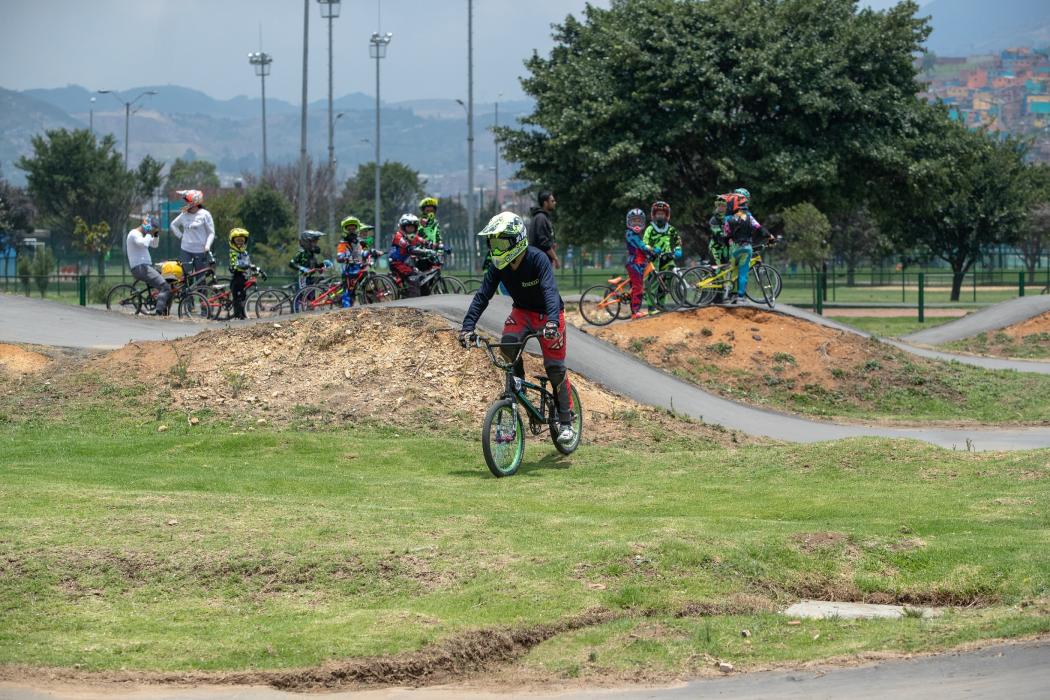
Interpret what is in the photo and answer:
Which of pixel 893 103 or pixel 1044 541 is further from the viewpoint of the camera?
pixel 893 103

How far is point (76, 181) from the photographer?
78688mm

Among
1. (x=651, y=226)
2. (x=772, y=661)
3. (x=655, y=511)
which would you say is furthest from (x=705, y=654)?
(x=651, y=226)

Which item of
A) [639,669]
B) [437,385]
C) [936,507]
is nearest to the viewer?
[639,669]

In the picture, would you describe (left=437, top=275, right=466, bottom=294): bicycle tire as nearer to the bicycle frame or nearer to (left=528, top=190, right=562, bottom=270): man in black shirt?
(left=528, top=190, right=562, bottom=270): man in black shirt

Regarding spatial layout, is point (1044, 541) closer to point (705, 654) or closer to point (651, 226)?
point (705, 654)

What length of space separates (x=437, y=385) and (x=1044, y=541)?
26.8ft

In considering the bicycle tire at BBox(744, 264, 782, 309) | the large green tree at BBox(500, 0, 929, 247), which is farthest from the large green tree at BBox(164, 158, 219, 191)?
the bicycle tire at BBox(744, 264, 782, 309)

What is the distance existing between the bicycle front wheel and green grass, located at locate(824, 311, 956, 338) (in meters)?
24.5

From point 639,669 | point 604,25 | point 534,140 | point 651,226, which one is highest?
point 604,25

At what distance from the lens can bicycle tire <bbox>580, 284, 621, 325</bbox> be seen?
2394cm

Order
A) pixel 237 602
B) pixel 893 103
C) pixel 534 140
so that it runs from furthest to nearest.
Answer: pixel 534 140, pixel 893 103, pixel 237 602

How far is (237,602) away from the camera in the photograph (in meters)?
7.83

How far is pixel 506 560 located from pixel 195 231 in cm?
1884

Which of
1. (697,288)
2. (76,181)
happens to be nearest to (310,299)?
(697,288)
